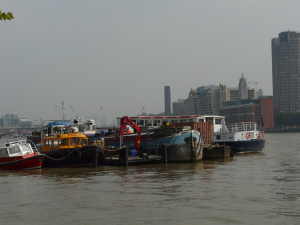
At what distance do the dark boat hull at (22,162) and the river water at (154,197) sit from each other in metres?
Answer: 2.75

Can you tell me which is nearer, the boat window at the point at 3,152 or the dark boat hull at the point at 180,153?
the boat window at the point at 3,152

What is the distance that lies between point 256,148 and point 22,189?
38903 millimetres

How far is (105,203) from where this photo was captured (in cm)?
2317

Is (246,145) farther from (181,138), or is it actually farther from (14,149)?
(14,149)

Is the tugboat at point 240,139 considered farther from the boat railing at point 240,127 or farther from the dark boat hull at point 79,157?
the dark boat hull at point 79,157

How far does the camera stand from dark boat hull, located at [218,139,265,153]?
191ft

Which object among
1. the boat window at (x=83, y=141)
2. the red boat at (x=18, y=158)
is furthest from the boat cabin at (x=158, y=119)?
the red boat at (x=18, y=158)

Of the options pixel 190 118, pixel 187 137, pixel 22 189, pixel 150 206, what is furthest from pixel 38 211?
pixel 190 118

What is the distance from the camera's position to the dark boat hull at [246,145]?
58131mm

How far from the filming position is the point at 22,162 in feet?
135

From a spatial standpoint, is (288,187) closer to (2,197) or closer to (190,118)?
(2,197)

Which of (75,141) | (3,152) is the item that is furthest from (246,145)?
(3,152)

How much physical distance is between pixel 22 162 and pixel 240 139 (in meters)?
28.5

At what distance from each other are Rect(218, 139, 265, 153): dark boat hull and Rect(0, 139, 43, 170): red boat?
82.0ft
